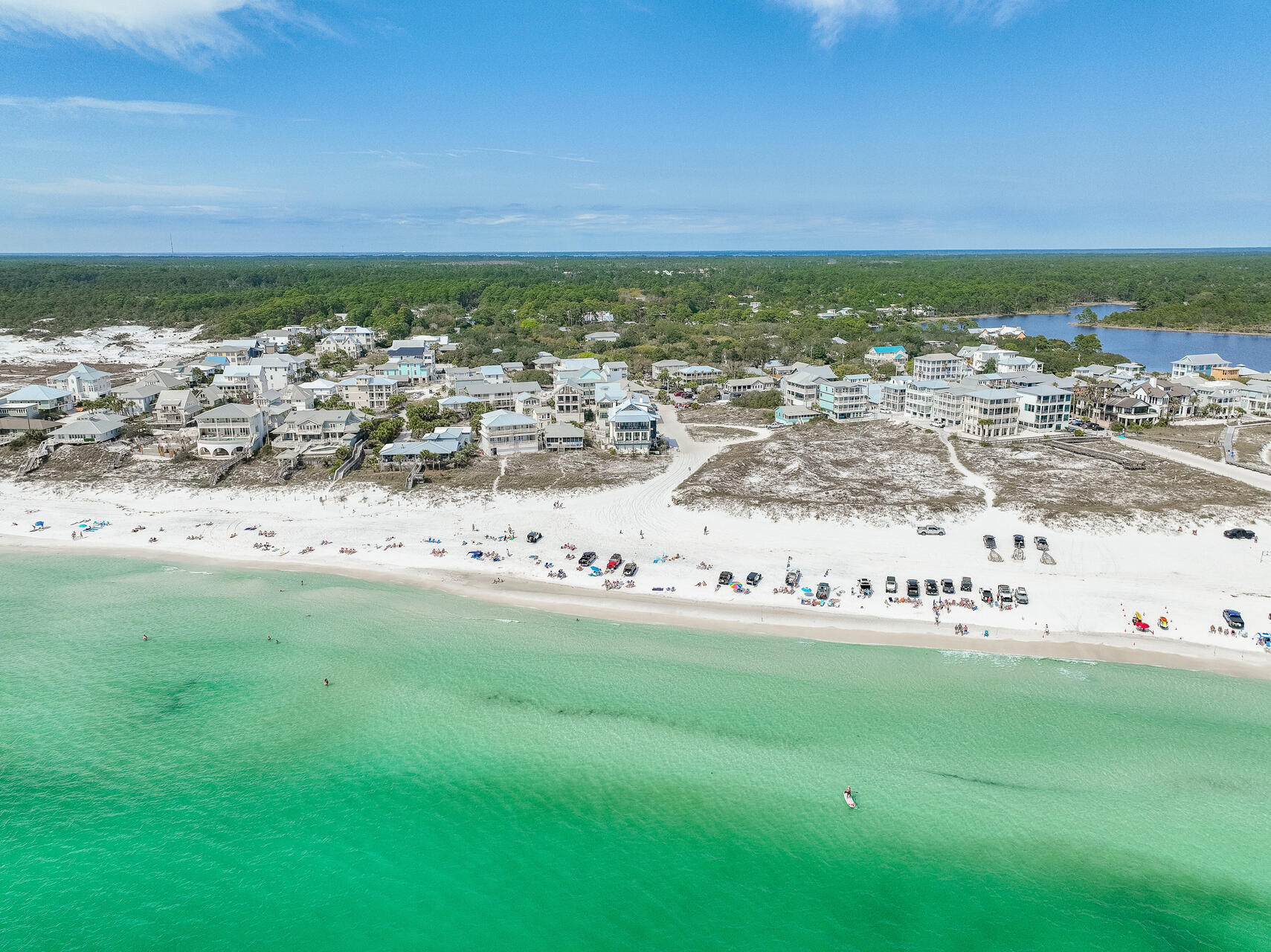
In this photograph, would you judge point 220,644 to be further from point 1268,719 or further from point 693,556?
point 1268,719

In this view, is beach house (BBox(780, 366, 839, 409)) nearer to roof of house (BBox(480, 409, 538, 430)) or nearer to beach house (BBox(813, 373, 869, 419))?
beach house (BBox(813, 373, 869, 419))

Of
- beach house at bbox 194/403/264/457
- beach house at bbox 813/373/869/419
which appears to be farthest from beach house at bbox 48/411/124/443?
beach house at bbox 813/373/869/419

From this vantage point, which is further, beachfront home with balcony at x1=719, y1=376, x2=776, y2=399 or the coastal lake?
the coastal lake

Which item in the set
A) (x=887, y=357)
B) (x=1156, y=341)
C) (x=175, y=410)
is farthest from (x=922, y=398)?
(x=1156, y=341)

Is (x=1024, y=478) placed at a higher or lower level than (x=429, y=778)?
higher

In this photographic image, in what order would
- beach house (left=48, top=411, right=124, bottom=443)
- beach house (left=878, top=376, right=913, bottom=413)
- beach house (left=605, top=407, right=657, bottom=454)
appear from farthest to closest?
beach house (left=878, top=376, right=913, bottom=413), beach house (left=48, top=411, right=124, bottom=443), beach house (left=605, top=407, right=657, bottom=454)

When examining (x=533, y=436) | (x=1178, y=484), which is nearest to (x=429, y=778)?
(x=533, y=436)
